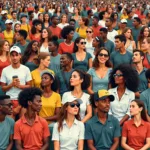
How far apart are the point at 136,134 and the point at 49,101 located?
168 cm

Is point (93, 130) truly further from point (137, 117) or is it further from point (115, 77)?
point (115, 77)

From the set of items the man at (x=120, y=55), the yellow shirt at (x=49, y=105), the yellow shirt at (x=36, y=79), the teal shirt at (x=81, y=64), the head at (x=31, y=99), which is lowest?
the yellow shirt at (x=49, y=105)

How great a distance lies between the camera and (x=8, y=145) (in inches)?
276

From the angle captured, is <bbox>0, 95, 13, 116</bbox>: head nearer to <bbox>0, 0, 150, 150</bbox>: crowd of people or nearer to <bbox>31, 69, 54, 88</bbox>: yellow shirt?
<bbox>0, 0, 150, 150</bbox>: crowd of people

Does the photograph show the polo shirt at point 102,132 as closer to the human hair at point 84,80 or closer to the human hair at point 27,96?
the human hair at point 27,96

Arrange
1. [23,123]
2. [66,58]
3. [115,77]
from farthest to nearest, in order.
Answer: [66,58]
[115,77]
[23,123]

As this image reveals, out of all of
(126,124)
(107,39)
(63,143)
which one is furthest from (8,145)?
(107,39)

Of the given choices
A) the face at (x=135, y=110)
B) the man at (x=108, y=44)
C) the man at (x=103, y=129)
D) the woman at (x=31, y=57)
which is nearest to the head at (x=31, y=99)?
the man at (x=103, y=129)

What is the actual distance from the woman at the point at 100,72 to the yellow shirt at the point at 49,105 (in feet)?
2.89

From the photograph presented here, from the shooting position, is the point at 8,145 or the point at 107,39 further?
the point at 107,39

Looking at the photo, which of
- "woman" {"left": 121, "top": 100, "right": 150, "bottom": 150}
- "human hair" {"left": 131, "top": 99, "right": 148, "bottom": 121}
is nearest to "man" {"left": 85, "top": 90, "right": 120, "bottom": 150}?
"woman" {"left": 121, "top": 100, "right": 150, "bottom": 150}

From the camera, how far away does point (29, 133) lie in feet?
22.7

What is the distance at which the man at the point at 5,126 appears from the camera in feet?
22.8

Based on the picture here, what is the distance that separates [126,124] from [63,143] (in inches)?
40.6
